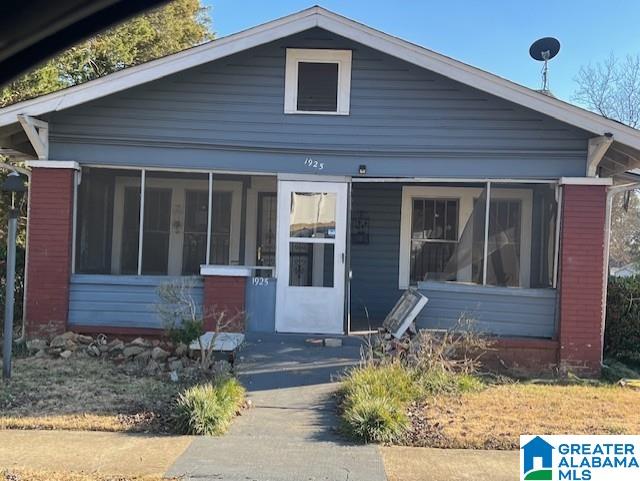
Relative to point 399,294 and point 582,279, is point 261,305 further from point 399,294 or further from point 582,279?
point 582,279

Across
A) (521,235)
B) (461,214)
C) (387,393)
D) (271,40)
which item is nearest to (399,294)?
(461,214)

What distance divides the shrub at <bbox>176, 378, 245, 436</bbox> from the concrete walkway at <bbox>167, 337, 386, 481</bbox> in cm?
13

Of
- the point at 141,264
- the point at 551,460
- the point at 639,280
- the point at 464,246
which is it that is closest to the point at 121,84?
the point at 141,264

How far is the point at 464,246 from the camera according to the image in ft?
32.8

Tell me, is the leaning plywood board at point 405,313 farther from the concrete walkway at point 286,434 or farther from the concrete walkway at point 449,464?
the concrete walkway at point 449,464

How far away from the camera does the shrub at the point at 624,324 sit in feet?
30.9

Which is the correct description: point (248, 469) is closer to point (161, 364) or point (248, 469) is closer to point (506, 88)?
point (161, 364)

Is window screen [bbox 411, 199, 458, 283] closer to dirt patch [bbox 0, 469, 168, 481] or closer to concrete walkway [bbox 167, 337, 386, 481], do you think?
concrete walkway [bbox 167, 337, 386, 481]

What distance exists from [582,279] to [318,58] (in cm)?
489

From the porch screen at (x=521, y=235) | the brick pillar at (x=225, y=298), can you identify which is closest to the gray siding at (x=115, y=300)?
the brick pillar at (x=225, y=298)

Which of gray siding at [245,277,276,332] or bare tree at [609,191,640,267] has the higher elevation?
bare tree at [609,191,640,267]

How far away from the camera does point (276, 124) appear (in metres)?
9.10

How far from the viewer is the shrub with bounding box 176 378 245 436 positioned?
Answer: 559cm

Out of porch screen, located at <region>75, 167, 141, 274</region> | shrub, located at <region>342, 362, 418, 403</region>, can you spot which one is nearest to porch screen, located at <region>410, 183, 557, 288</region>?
shrub, located at <region>342, 362, 418, 403</region>
